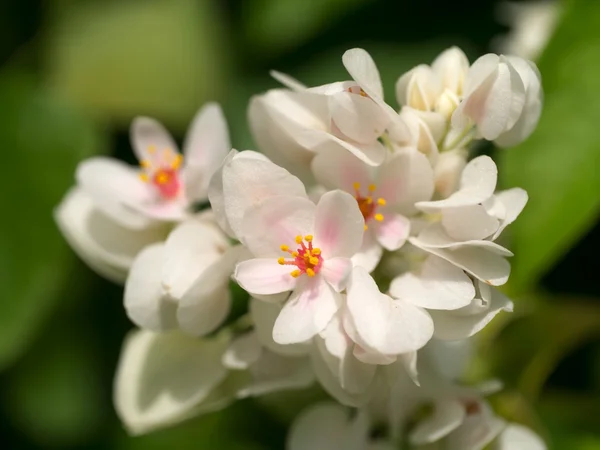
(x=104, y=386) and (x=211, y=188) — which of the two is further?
(x=104, y=386)

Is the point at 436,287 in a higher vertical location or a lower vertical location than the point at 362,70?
lower

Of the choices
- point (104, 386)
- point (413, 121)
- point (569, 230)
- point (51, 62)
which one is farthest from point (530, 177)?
point (51, 62)

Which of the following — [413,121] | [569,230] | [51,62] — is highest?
[413,121]

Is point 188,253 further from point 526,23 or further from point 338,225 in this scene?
point 526,23

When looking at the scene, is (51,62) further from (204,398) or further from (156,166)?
(204,398)

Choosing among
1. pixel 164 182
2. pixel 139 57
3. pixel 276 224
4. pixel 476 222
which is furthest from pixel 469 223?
pixel 139 57

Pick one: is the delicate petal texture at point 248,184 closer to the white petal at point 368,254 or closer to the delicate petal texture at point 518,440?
the white petal at point 368,254

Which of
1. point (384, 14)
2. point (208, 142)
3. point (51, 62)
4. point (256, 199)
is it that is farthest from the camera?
point (51, 62)
